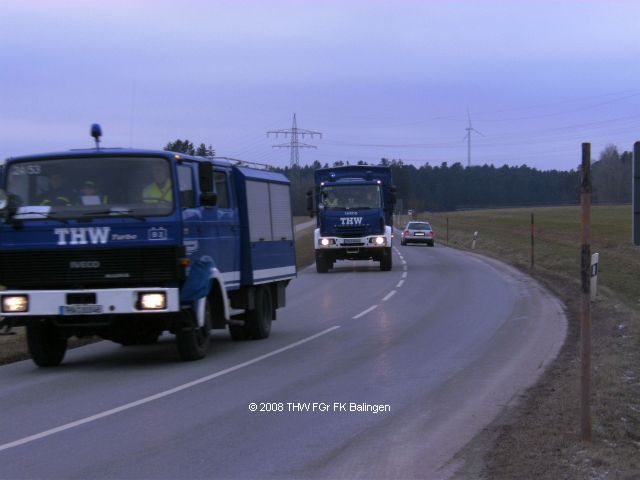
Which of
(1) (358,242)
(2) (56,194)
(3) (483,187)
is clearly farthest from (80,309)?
(3) (483,187)

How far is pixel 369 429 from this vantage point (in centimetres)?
857

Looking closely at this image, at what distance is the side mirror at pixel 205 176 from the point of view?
487 inches

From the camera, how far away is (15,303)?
1154 cm

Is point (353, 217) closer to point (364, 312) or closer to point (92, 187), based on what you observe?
point (364, 312)

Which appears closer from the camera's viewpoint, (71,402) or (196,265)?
(71,402)

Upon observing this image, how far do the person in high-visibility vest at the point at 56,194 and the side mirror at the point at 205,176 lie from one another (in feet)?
5.59

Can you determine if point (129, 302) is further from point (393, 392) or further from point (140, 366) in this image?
point (393, 392)

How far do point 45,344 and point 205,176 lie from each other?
10.0 feet

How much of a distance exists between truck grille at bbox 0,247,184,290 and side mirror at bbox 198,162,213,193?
1214 mm

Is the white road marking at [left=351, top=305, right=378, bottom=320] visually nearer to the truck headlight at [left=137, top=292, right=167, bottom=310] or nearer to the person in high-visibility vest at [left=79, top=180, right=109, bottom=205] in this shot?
the truck headlight at [left=137, top=292, right=167, bottom=310]

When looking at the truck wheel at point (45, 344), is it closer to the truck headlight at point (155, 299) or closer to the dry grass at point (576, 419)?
the truck headlight at point (155, 299)

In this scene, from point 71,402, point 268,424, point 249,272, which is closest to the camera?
point 268,424

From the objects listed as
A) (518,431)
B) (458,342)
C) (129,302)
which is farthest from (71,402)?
(458,342)

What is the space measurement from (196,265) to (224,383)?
182cm
